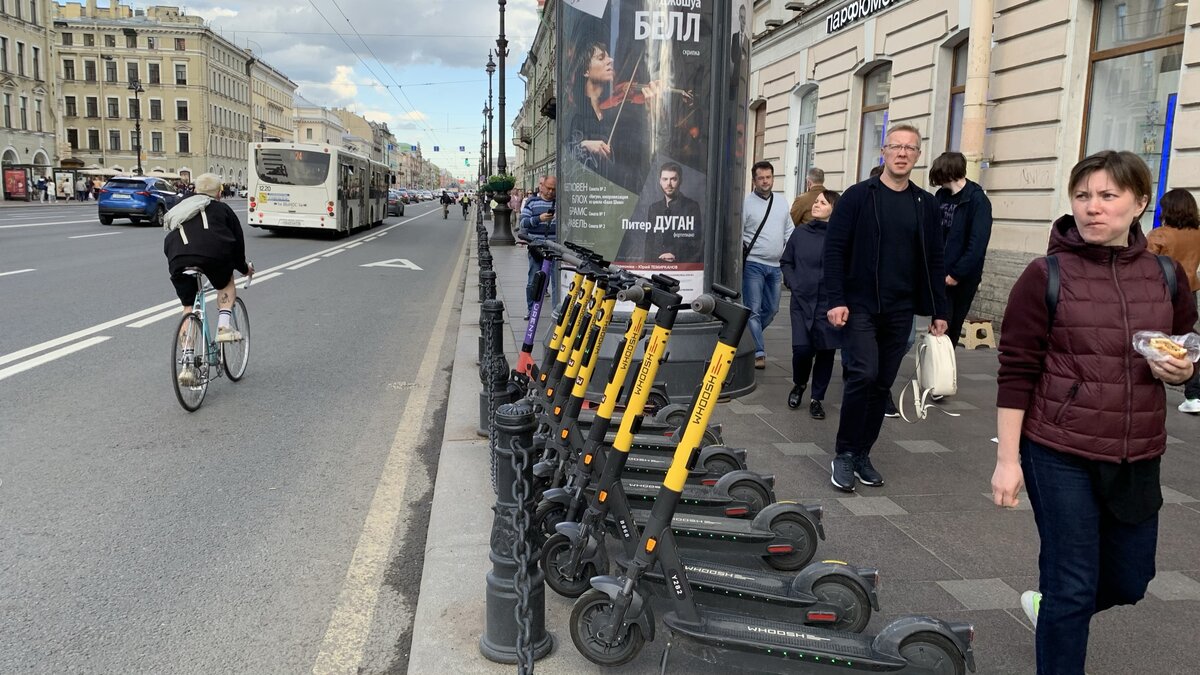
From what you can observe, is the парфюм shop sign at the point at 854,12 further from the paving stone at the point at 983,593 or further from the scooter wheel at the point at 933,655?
the scooter wheel at the point at 933,655

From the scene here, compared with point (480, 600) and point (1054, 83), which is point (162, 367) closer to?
point (480, 600)

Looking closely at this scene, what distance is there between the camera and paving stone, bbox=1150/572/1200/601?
3377 millimetres

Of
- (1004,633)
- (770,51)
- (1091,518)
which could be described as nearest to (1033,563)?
(1004,633)

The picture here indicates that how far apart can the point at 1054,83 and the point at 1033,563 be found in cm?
823

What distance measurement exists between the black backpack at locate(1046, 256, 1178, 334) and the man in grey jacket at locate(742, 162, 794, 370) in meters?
5.03

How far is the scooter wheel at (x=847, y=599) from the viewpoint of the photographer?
9.64ft

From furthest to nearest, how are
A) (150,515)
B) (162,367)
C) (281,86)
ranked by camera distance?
(281,86) → (162,367) → (150,515)

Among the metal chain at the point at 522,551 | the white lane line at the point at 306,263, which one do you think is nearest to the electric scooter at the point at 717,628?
the metal chain at the point at 522,551

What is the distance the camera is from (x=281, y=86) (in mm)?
136875

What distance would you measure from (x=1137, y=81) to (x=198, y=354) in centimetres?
971

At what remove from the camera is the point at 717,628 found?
2.73 m

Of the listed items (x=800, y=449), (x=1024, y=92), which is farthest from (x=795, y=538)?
(x=1024, y=92)

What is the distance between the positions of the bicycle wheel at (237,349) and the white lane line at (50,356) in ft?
5.69

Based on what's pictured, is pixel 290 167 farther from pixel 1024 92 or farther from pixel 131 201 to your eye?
pixel 1024 92
